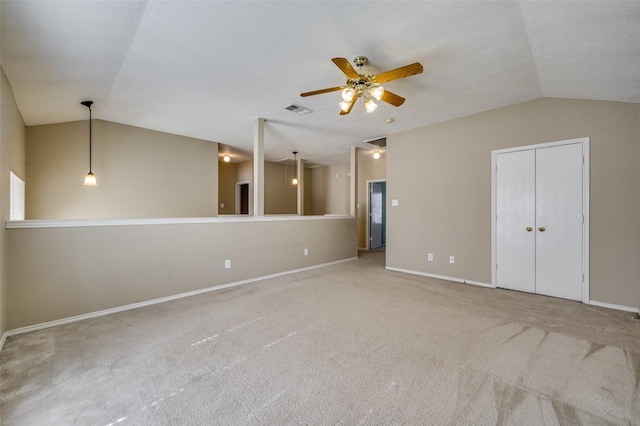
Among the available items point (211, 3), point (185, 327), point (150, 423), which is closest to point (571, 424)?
point (150, 423)

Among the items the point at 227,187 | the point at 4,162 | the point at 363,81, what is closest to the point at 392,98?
the point at 363,81

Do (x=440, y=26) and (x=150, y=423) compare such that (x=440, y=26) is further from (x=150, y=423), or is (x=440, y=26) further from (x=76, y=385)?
(x=76, y=385)

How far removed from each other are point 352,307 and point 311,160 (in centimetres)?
559

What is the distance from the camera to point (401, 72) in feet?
7.89

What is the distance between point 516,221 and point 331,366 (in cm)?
346

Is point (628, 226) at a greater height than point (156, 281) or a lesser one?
greater

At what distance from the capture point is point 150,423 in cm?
149

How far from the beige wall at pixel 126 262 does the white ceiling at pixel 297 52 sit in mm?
1729

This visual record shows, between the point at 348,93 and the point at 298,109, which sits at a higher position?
the point at 298,109

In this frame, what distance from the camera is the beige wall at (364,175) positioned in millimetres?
7559

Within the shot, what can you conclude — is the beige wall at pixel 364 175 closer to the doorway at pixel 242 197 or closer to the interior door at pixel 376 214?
the interior door at pixel 376 214

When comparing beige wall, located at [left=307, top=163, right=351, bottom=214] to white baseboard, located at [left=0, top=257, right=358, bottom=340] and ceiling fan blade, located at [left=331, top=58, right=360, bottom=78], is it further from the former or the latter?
ceiling fan blade, located at [left=331, top=58, right=360, bottom=78]

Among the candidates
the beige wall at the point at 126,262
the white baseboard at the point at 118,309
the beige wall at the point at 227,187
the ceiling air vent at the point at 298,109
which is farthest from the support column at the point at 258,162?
the beige wall at the point at 227,187

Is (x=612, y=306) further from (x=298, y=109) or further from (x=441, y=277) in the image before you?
(x=298, y=109)
